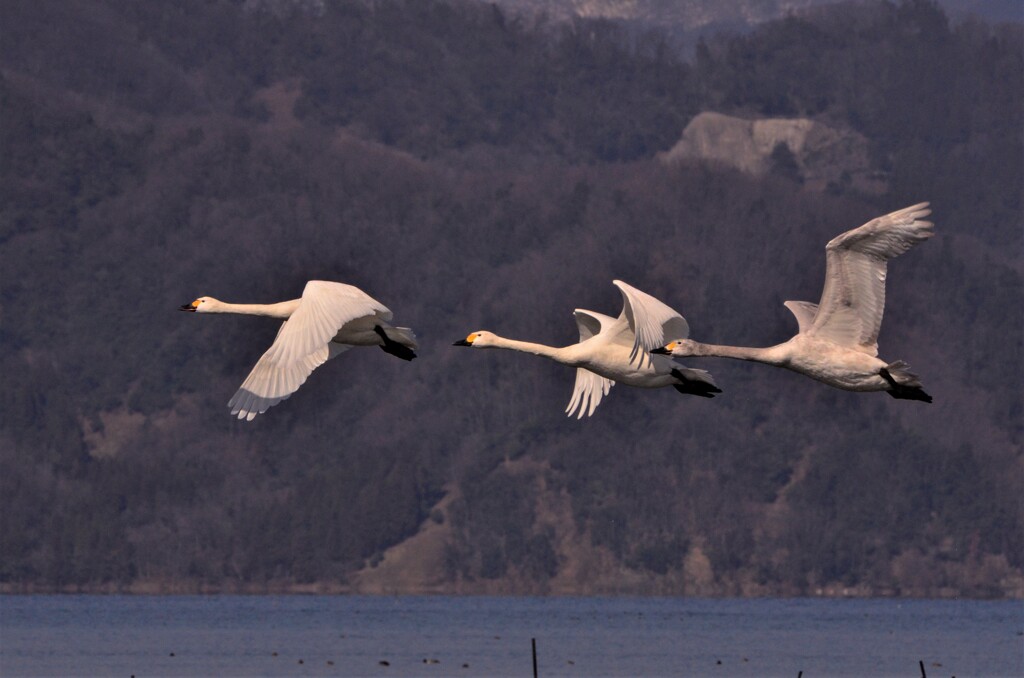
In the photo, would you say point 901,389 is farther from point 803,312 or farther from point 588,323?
point 588,323

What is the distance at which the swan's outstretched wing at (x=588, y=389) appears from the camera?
3528cm

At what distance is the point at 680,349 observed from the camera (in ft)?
103

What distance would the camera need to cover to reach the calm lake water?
7512 cm

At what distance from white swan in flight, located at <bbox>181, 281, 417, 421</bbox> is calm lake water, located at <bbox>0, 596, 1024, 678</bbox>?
3893 centimetres

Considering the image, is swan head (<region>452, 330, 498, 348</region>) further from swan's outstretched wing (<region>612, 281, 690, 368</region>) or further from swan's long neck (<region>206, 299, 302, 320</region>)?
swan's long neck (<region>206, 299, 302, 320</region>)

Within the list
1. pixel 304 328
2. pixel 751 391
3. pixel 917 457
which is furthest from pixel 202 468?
pixel 304 328

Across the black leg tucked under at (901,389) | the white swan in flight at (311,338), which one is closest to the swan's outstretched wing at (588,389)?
the white swan in flight at (311,338)

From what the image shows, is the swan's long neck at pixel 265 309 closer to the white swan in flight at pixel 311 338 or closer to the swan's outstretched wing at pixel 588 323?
the white swan in flight at pixel 311 338

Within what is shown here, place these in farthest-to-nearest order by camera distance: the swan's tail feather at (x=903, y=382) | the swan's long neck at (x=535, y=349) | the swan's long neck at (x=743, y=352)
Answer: the swan's long neck at (x=535, y=349)
the swan's long neck at (x=743, y=352)
the swan's tail feather at (x=903, y=382)

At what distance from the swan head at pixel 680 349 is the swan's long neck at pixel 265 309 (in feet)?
16.9

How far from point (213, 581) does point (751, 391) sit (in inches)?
1736

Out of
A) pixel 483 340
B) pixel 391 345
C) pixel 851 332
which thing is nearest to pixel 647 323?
pixel 851 332

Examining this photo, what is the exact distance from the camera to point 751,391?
175750 mm

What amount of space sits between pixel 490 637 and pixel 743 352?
66.8 metres
